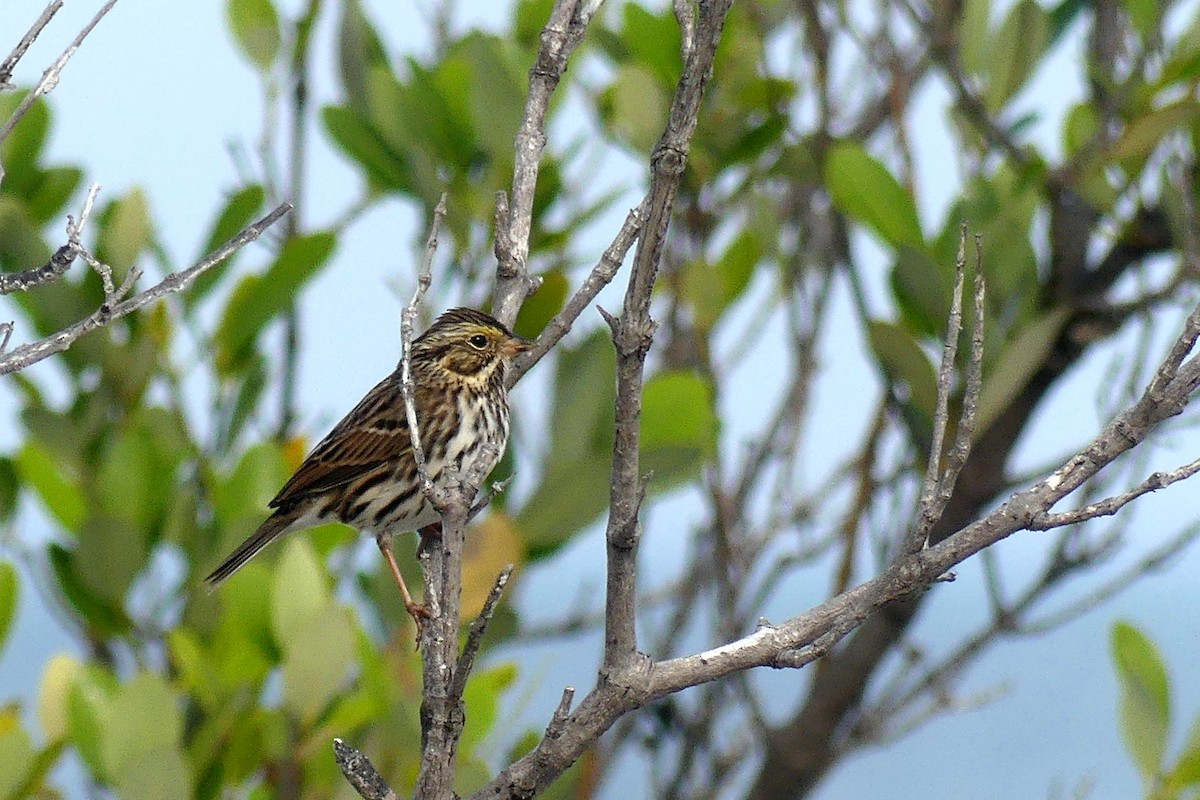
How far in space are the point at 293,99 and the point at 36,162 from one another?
0.81 metres

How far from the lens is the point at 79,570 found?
3.72 m

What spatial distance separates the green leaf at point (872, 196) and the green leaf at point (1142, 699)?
108 centimetres

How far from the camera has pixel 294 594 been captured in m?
3.51

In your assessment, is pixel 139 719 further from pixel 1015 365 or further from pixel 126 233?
pixel 1015 365

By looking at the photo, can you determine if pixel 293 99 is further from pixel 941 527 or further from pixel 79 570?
pixel 941 527

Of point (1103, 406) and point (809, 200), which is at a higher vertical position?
point (809, 200)

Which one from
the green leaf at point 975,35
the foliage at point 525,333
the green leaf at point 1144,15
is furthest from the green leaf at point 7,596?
the green leaf at point 1144,15

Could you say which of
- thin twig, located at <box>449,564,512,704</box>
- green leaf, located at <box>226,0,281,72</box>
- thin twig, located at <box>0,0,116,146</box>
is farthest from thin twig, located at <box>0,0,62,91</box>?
green leaf, located at <box>226,0,281,72</box>

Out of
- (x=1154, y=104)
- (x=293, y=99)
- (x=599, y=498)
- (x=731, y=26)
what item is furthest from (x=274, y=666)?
(x=1154, y=104)

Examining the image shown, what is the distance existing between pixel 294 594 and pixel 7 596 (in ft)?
2.41

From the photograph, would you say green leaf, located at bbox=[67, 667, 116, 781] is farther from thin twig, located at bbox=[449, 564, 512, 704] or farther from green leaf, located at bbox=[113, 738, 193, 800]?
thin twig, located at bbox=[449, 564, 512, 704]

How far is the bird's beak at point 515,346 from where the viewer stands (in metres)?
3.37

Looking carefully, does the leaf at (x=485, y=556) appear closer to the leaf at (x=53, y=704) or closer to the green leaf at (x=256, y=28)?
the leaf at (x=53, y=704)

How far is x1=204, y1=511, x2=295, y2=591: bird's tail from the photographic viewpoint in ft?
12.4
